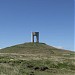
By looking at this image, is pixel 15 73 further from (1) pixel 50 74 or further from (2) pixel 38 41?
(2) pixel 38 41

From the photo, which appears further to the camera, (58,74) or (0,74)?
(58,74)

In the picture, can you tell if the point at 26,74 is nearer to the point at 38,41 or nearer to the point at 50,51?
the point at 50,51

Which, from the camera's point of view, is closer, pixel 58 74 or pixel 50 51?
pixel 58 74

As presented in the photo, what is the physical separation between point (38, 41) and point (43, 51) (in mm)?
11819

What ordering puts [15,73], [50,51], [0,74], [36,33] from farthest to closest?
[36,33] → [50,51] → [15,73] → [0,74]

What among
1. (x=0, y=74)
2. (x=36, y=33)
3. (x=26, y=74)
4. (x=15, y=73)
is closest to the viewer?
(x=0, y=74)

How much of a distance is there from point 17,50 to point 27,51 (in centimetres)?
363

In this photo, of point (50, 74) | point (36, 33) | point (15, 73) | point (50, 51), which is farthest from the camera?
point (36, 33)

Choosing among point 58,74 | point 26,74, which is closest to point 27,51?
point 58,74

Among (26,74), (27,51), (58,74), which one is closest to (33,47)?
(27,51)

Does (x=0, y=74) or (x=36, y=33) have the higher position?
(x=36, y=33)

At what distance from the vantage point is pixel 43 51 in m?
77.4

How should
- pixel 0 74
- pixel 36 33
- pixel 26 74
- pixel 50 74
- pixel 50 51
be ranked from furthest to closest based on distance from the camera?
pixel 36 33, pixel 50 51, pixel 50 74, pixel 26 74, pixel 0 74

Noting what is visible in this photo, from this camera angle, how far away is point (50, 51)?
76875 millimetres
